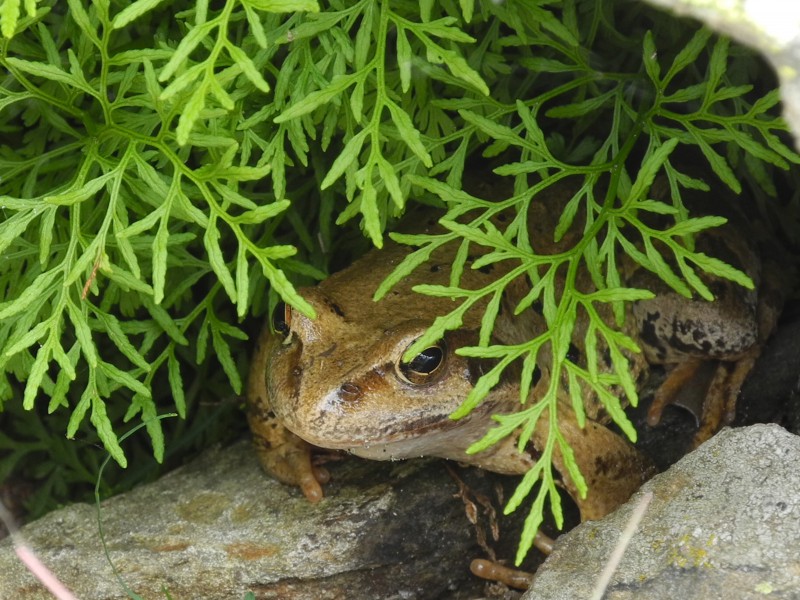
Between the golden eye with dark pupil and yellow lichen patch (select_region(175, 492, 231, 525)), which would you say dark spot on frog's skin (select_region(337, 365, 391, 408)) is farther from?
yellow lichen patch (select_region(175, 492, 231, 525))

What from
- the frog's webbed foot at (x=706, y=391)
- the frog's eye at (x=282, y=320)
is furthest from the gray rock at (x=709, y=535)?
the frog's eye at (x=282, y=320)

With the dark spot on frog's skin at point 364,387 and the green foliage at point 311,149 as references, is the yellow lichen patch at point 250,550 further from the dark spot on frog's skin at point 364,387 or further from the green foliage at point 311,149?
the dark spot on frog's skin at point 364,387

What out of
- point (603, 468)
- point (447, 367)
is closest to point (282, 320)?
point (447, 367)

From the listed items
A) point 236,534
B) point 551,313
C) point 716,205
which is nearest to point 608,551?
point 551,313

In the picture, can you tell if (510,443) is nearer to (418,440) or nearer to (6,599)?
(418,440)

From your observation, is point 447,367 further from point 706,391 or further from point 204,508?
point 706,391

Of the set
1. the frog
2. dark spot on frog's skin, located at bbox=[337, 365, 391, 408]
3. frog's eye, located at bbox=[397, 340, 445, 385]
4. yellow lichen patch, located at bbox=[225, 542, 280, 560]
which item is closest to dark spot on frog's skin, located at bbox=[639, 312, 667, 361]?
the frog

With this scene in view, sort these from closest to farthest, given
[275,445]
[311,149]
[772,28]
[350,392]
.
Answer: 1. [772,28]
2. [350,392]
3. [311,149]
4. [275,445]
